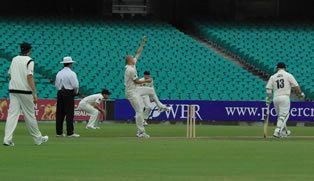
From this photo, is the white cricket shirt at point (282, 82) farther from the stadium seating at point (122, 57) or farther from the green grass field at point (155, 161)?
the stadium seating at point (122, 57)

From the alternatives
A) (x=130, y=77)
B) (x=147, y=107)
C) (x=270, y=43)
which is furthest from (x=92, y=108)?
(x=270, y=43)

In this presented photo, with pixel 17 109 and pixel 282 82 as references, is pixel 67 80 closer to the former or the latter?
pixel 17 109

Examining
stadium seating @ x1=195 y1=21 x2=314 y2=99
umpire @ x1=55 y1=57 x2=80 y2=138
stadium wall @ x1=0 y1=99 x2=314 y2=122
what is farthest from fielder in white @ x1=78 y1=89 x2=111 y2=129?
stadium seating @ x1=195 y1=21 x2=314 y2=99

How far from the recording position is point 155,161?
11.7m

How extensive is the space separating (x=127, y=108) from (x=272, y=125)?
6228 mm

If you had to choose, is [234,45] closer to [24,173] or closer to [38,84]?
[38,84]

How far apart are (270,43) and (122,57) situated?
922cm

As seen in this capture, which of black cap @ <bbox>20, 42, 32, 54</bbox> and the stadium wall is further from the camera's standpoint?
the stadium wall

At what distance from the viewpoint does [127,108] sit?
30000 mm

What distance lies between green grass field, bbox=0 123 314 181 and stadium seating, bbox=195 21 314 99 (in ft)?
68.7

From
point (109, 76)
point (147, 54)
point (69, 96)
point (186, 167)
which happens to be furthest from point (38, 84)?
point (186, 167)

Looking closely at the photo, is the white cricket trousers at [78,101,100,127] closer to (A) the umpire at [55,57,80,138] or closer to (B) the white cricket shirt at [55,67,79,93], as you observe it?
(A) the umpire at [55,57,80,138]

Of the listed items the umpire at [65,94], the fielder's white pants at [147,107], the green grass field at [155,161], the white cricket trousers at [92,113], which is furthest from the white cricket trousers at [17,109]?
the fielder's white pants at [147,107]

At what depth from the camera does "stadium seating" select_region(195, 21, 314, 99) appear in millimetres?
37875
